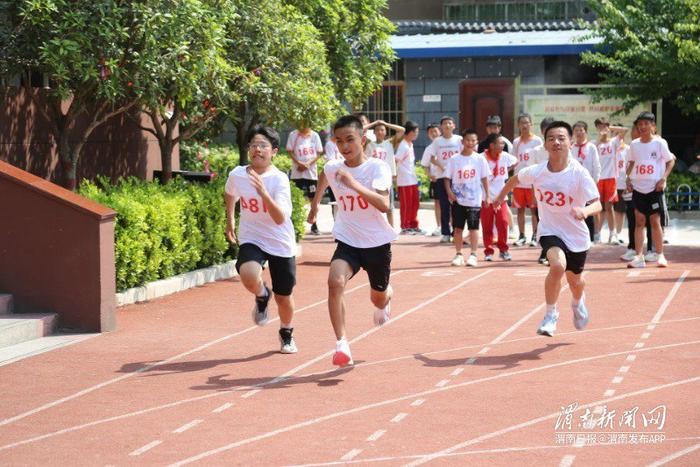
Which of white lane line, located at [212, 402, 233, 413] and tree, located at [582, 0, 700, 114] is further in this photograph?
tree, located at [582, 0, 700, 114]

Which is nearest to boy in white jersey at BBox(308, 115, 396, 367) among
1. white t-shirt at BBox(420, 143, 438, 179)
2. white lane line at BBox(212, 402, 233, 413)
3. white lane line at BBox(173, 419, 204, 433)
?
white lane line at BBox(212, 402, 233, 413)

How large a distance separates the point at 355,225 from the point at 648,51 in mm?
14525

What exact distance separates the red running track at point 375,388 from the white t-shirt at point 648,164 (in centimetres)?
255

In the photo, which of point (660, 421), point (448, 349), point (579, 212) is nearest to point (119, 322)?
point (448, 349)

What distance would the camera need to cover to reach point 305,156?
20281 mm

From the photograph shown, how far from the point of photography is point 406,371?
9.12 m

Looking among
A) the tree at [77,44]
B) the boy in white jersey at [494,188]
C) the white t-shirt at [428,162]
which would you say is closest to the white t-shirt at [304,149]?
the white t-shirt at [428,162]

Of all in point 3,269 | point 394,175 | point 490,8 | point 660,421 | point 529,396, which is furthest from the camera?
point 490,8

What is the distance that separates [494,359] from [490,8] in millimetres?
23039

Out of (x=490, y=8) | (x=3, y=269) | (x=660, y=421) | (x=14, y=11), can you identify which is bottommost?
(x=660, y=421)

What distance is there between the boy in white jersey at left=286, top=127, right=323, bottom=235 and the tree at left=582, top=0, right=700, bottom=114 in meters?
6.32

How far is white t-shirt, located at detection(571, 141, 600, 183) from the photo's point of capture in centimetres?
1695

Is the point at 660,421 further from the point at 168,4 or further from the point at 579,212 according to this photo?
the point at 168,4

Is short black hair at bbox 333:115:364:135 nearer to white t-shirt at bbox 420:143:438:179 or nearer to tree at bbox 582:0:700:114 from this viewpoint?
white t-shirt at bbox 420:143:438:179
